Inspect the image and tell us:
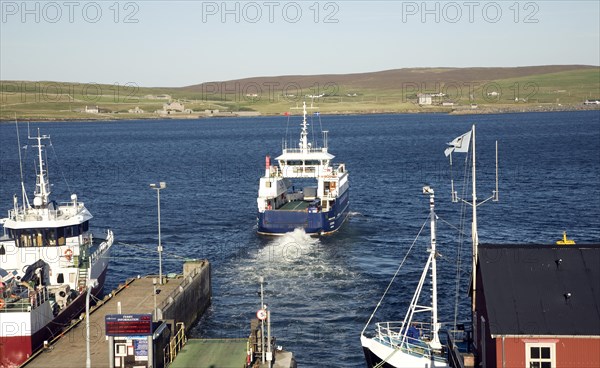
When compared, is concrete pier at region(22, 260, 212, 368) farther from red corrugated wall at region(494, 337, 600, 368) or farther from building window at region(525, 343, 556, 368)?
building window at region(525, 343, 556, 368)

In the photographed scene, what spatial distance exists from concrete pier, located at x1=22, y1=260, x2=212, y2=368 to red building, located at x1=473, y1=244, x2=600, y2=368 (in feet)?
47.6

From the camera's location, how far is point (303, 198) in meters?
85.8

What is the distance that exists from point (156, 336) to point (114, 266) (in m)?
28.3

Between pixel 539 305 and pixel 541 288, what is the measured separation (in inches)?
26.2

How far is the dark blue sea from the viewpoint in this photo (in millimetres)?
48594

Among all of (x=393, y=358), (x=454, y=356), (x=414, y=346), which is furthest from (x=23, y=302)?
(x=454, y=356)

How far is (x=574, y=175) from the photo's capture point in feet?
362

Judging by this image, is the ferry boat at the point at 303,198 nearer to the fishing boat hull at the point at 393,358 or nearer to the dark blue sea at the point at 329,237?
the dark blue sea at the point at 329,237

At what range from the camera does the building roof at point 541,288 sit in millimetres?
27094

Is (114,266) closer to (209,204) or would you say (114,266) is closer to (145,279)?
(145,279)

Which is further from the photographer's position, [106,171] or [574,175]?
[106,171]

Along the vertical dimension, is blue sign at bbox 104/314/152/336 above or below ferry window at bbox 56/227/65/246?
below

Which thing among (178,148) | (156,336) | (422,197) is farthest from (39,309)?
(178,148)

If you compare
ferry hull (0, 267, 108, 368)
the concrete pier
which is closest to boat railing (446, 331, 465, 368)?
the concrete pier
